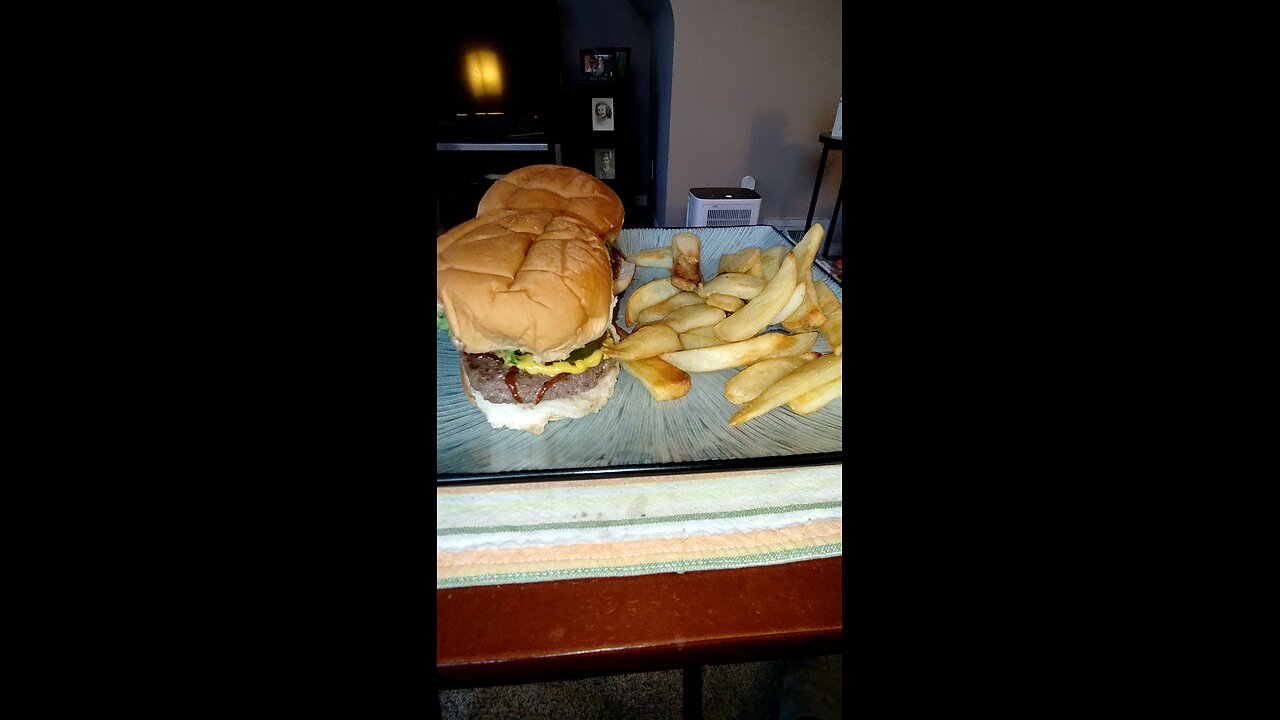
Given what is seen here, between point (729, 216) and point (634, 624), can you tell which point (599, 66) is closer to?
point (729, 216)

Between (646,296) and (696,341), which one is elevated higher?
(646,296)

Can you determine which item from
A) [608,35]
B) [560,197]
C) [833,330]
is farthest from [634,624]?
[608,35]

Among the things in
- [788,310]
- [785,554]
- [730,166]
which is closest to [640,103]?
[730,166]

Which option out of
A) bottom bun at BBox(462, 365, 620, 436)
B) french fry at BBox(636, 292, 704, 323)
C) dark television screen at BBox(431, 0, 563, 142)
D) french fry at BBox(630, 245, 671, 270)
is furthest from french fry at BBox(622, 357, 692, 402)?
dark television screen at BBox(431, 0, 563, 142)

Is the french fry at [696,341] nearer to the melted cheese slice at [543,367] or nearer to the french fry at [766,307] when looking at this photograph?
the french fry at [766,307]

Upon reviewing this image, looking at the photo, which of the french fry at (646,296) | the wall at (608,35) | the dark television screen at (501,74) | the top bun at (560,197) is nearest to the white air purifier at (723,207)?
the dark television screen at (501,74)
